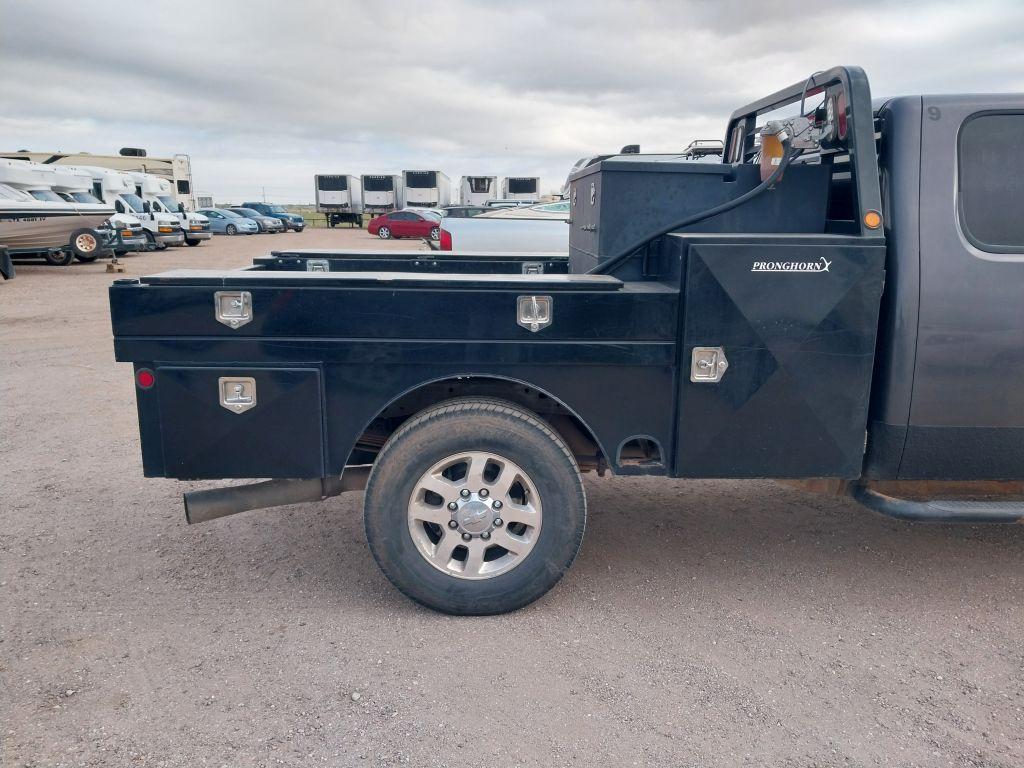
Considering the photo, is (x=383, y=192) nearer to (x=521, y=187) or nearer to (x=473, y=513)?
(x=521, y=187)

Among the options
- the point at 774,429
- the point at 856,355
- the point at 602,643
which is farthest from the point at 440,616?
the point at 856,355

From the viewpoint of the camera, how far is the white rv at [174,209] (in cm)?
2997

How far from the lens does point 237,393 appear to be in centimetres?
328

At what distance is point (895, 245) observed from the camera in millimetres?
3297

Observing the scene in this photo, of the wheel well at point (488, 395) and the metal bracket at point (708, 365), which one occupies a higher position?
the metal bracket at point (708, 365)

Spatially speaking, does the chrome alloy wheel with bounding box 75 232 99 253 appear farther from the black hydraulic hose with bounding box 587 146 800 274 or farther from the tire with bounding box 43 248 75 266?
the black hydraulic hose with bounding box 587 146 800 274

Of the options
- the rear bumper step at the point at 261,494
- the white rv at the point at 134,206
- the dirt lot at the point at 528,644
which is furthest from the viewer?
the white rv at the point at 134,206

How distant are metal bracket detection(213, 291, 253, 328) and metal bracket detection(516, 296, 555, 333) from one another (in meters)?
1.06

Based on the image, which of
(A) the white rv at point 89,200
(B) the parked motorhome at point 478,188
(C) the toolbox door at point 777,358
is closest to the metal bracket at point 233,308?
(C) the toolbox door at point 777,358

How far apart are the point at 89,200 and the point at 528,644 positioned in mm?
24481

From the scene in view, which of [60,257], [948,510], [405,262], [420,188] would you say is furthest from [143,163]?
[948,510]

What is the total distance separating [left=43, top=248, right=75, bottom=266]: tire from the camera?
802 inches

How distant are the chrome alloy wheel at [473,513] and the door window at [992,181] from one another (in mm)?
2100

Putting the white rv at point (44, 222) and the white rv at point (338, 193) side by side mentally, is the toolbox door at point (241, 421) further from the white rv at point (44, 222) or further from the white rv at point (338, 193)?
the white rv at point (338, 193)
